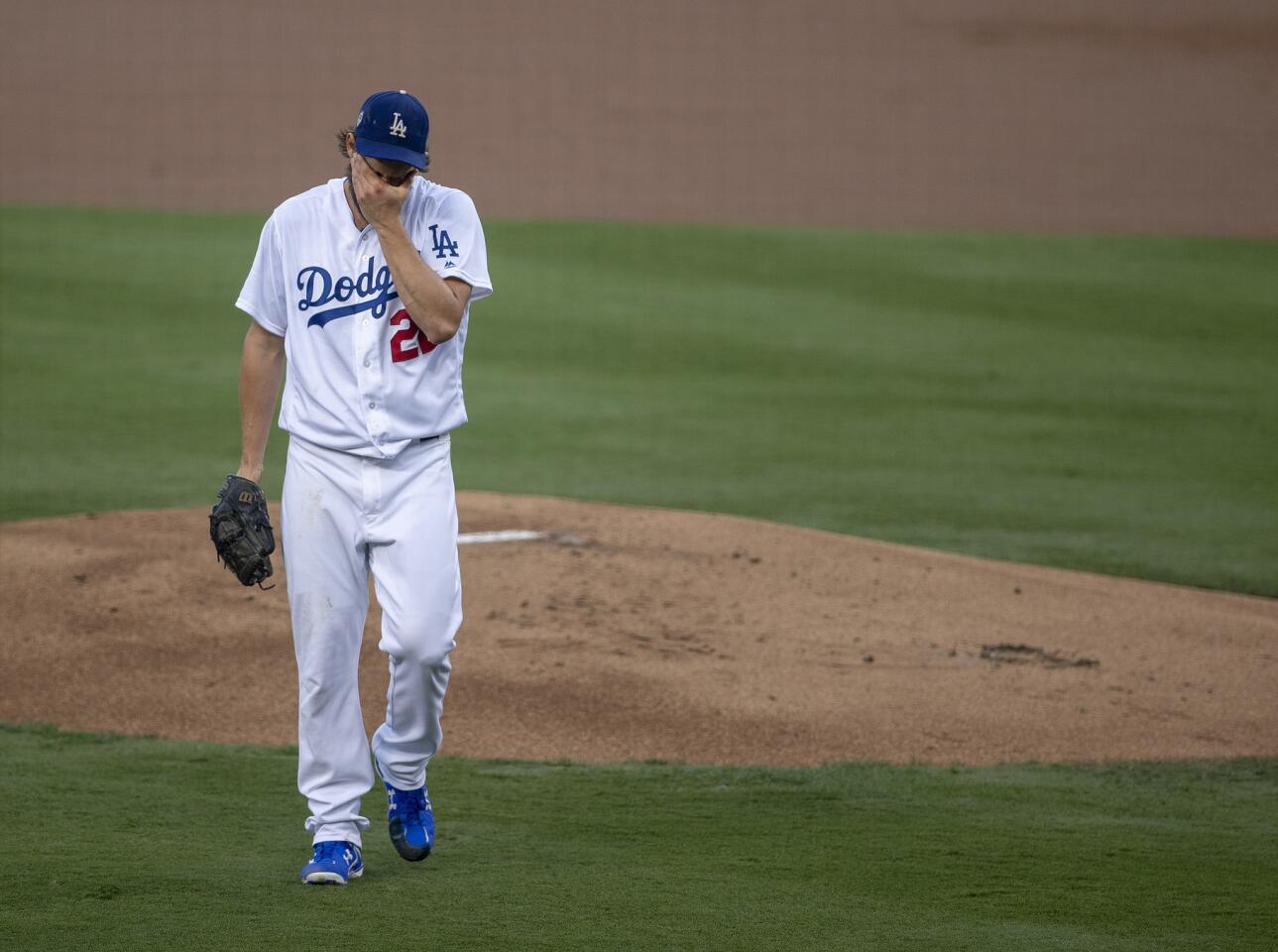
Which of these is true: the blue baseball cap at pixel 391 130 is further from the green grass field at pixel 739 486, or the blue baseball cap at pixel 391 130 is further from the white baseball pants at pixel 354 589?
the green grass field at pixel 739 486

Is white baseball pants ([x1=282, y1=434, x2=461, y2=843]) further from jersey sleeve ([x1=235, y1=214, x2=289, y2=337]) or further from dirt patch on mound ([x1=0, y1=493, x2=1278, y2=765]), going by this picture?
dirt patch on mound ([x1=0, y1=493, x2=1278, y2=765])

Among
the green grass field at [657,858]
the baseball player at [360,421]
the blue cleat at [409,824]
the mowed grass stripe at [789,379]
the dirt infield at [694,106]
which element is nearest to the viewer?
the green grass field at [657,858]

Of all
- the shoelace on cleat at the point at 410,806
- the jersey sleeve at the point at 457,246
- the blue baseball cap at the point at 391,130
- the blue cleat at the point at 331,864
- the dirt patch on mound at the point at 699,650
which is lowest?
the dirt patch on mound at the point at 699,650

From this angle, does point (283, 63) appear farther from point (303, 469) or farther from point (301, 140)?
point (303, 469)

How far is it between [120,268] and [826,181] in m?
11.6

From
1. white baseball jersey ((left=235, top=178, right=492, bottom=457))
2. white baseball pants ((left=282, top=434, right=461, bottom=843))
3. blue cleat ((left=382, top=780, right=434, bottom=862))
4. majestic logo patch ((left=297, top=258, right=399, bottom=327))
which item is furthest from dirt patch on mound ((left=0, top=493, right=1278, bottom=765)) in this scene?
majestic logo patch ((left=297, top=258, right=399, bottom=327))

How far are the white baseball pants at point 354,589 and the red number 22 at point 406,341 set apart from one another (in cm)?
22

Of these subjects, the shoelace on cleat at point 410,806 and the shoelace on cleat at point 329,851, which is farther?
the shoelace on cleat at point 410,806

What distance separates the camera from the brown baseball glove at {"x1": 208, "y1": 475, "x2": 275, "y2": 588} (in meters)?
4.19

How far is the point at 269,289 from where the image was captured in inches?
163

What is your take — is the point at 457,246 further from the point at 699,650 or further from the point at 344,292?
the point at 699,650

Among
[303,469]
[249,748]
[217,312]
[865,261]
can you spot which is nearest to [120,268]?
[217,312]

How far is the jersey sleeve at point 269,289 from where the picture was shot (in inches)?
162

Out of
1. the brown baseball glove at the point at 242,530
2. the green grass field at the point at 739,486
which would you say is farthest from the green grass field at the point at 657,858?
the brown baseball glove at the point at 242,530
